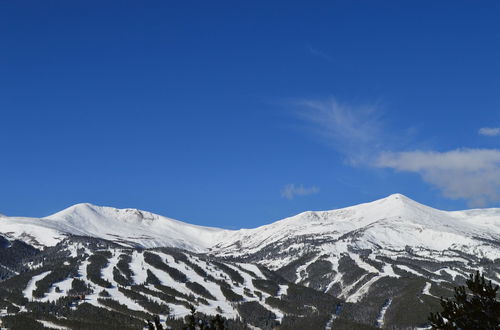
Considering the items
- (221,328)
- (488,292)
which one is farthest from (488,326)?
(221,328)

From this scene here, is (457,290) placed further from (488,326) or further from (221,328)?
(221,328)

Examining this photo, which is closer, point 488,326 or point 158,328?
point 158,328

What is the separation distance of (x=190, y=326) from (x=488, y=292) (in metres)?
19.1

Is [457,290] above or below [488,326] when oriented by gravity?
above

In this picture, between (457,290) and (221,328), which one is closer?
(221,328)

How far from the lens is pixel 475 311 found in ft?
109

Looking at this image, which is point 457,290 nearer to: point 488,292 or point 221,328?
point 488,292

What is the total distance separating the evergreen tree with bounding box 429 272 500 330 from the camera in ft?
108

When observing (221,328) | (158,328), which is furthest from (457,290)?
(158,328)

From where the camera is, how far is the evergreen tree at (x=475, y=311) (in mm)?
32875

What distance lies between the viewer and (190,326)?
2936cm

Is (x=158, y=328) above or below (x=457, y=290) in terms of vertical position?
below

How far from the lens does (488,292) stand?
108ft

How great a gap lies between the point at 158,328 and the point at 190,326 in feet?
5.90
